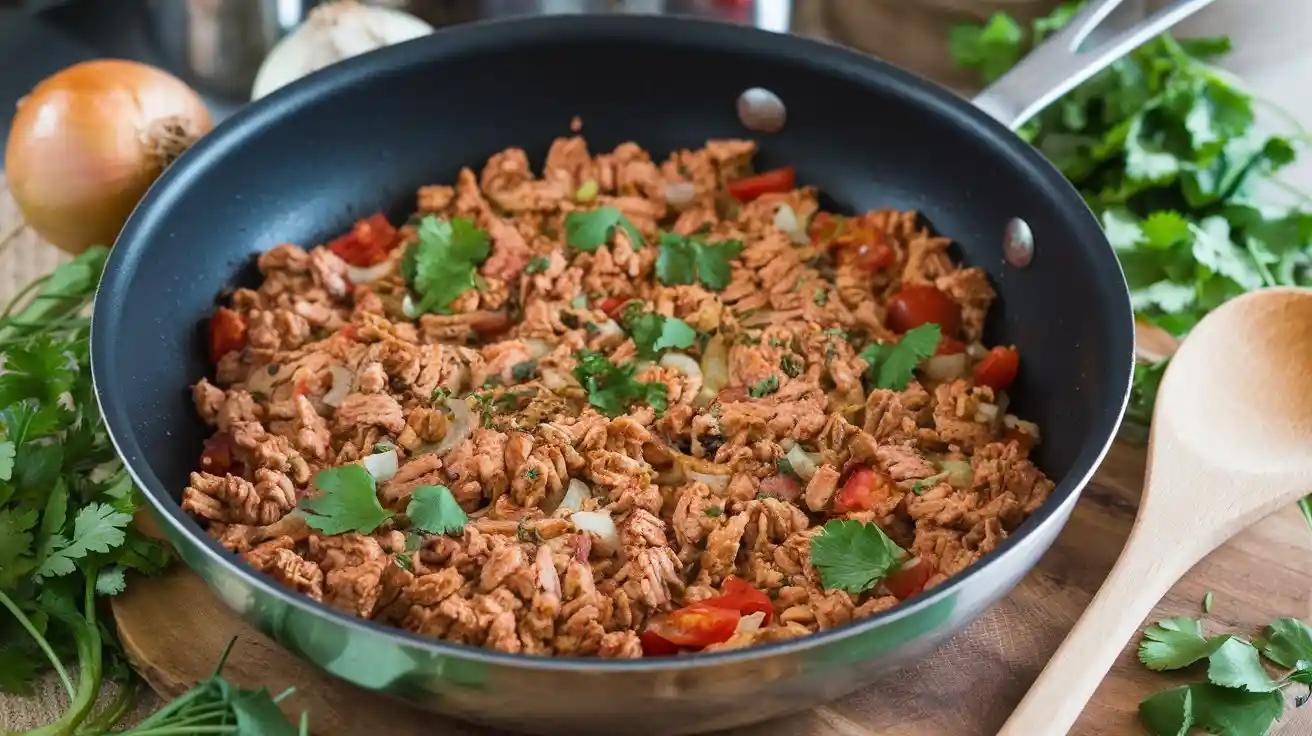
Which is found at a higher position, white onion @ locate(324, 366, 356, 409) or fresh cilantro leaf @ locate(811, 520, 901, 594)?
fresh cilantro leaf @ locate(811, 520, 901, 594)

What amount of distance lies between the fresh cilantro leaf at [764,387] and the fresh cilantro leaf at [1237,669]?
88 centimetres

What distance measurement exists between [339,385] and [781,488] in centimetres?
87

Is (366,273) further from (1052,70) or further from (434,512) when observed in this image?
(1052,70)

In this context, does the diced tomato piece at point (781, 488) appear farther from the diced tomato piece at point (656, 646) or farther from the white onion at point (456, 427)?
the white onion at point (456, 427)

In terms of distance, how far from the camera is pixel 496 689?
1763 mm

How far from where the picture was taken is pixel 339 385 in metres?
2.50

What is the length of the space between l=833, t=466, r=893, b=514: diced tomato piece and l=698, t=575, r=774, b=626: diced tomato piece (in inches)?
9.7

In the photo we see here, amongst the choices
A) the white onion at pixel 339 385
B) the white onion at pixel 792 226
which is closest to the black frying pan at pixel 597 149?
the white onion at pixel 792 226

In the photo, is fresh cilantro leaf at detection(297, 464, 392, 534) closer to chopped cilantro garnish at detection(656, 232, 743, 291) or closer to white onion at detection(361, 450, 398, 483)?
white onion at detection(361, 450, 398, 483)

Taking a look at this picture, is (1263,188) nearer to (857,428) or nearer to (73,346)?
(857,428)

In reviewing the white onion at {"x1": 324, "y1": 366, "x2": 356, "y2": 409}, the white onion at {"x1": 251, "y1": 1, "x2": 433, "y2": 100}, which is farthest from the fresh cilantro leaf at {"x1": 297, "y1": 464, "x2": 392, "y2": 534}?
the white onion at {"x1": 251, "y1": 1, "x2": 433, "y2": 100}

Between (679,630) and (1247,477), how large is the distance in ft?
3.56

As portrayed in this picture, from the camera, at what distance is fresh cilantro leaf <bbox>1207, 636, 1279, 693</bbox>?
6.74ft

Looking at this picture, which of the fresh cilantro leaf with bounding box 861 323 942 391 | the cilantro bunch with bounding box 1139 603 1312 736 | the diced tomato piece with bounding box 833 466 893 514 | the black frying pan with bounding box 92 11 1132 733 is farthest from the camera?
the fresh cilantro leaf with bounding box 861 323 942 391
